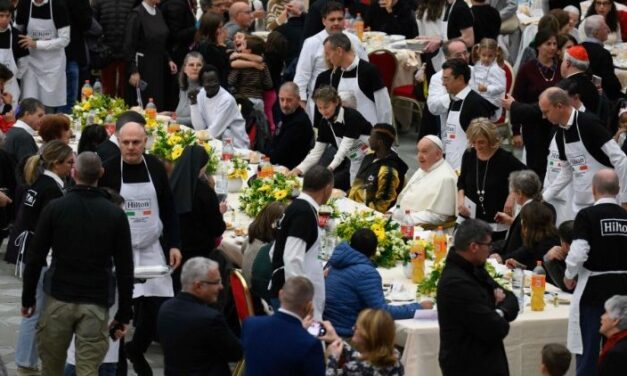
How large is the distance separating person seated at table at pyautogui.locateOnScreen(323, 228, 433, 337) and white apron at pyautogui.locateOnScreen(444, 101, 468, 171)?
13.2 feet

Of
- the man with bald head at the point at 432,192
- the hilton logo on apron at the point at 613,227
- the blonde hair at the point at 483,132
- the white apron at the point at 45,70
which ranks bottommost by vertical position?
the white apron at the point at 45,70

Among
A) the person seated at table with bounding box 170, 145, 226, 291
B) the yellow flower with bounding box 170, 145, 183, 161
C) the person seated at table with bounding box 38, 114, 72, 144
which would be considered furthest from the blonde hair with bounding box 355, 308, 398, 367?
the yellow flower with bounding box 170, 145, 183, 161

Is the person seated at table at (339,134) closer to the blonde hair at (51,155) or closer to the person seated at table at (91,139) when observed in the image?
the person seated at table at (91,139)

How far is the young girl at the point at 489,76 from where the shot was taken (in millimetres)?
14516

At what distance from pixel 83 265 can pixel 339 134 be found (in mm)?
4948

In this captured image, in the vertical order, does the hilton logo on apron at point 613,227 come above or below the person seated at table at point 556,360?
above

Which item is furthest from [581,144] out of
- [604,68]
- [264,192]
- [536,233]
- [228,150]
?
[228,150]

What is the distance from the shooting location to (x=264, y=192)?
11859 mm

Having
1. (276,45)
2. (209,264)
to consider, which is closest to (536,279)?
(209,264)

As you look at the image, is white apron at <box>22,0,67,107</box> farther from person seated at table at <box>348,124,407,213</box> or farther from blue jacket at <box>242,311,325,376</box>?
blue jacket at <box>242,311,325,376</box>

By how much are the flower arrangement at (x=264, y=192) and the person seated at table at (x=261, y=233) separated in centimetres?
146

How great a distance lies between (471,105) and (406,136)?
16.0 feet

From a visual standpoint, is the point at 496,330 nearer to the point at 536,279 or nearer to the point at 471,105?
the point at 536,279

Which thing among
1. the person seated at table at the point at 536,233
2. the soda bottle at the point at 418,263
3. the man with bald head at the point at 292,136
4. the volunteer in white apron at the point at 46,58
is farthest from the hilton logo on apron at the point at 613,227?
the volunteer in white apron at the point at 46,58
